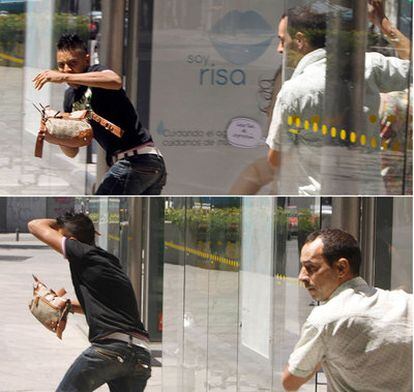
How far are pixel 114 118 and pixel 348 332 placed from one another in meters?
0.90

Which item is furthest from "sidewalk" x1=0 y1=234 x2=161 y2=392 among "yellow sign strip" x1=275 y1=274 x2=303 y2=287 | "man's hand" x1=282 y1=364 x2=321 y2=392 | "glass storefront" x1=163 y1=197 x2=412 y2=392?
"yellow sign strip" x1=275 y1=274 x2=303 y2=287

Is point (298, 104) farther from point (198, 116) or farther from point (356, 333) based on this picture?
point (356, 333)

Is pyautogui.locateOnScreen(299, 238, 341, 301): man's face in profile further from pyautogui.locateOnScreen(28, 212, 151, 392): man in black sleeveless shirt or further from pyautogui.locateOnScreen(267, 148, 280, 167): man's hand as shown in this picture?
pyautogui.locateOnScreen(28, 212, 151, 392): man in black sleeveless shirt

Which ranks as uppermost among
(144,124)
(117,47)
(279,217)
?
(117,47)

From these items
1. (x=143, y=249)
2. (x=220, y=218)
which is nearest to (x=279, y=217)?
(x=220, y=218)

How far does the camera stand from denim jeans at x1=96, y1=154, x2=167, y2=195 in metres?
Answer: 3.50

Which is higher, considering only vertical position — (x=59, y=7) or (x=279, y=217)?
(x=59, y=7)

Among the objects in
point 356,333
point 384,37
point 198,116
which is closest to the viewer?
point 356,333

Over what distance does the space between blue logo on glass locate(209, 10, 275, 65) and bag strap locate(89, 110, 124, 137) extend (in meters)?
0.42

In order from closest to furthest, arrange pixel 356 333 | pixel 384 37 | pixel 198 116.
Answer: pixel 356 333 < pixel 198 116 < pixel 384 37

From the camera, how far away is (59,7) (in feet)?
11.3

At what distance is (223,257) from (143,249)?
290mm

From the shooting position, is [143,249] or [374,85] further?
[374,85]

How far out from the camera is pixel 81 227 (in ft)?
11.2
